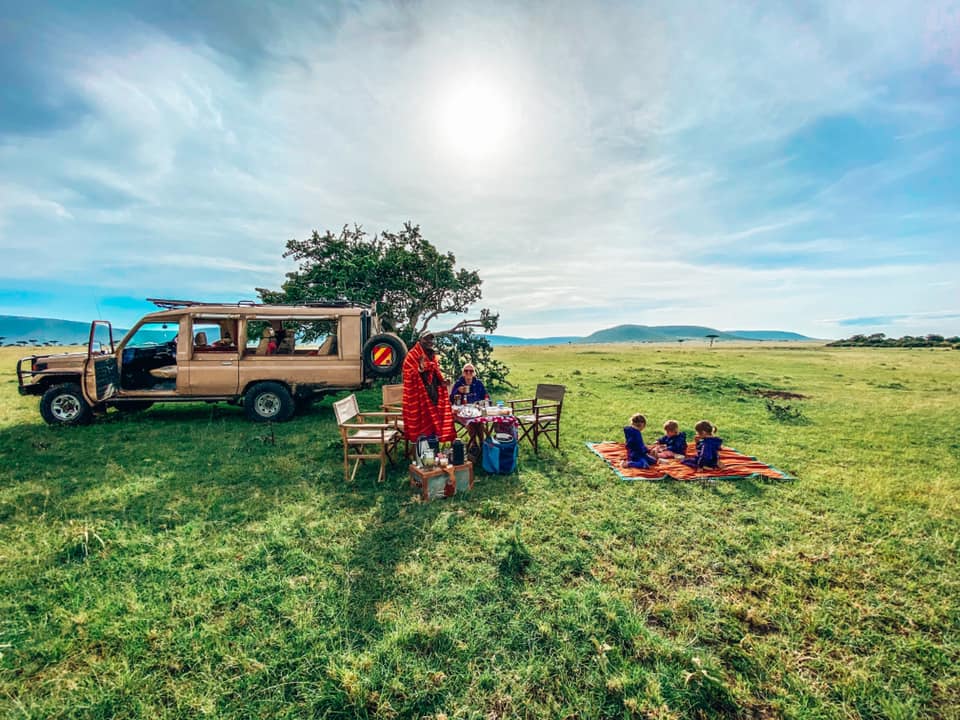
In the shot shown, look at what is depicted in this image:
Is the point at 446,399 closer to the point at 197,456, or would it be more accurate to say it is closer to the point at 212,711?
the point at 212,711

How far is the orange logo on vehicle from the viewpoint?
9.28m

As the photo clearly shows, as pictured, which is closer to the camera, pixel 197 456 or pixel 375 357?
pixel 197 456

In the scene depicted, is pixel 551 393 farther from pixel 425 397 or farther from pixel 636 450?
pixel 425 397

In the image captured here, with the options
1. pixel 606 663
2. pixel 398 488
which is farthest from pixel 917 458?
pixel 398 488

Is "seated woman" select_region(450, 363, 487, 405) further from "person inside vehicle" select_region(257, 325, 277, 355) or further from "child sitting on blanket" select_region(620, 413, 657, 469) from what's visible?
"person inside vehicle" select_region(257, 325, 277, 355)

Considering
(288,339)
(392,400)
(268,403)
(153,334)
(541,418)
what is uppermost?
(153,334)

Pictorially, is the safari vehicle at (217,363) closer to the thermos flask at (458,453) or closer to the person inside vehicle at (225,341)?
the person inside vehicle at (225,341)

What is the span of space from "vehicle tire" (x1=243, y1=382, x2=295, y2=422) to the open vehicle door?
283 cm

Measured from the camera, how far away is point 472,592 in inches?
134

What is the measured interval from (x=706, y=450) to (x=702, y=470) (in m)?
0.36

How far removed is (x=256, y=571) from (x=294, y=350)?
23.7 feet

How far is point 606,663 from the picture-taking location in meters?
Answer: 2.73

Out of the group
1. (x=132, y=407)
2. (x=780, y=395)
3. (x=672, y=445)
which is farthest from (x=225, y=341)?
(x=780, y=395)

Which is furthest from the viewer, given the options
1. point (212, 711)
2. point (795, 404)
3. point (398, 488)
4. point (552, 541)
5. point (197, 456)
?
point (795, 404)
